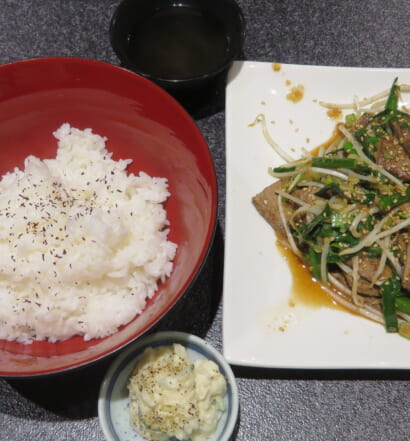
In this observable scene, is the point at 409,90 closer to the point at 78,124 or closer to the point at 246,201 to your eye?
the point at 246,201

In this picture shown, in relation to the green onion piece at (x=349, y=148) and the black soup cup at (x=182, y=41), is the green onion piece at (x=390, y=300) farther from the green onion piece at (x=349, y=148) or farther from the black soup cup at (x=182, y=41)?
the black soup cup at (x=182, y=41)

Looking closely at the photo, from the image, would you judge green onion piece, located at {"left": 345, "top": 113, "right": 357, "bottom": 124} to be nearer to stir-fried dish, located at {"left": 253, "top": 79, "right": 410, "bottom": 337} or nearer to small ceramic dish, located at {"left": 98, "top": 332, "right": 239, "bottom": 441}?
stir-fried dish, located at {"left": 253, "top": 79, "right": 410, "bottom": 337}

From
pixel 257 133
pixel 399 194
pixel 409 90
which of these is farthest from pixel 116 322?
pixel 409 90

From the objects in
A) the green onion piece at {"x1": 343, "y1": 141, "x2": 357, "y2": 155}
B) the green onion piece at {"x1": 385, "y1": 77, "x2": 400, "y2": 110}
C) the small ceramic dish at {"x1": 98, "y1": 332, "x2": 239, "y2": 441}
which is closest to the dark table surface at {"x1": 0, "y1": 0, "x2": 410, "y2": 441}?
the small ceramic dish at {"x1": 98, "y1": 332, "x2": 239, "y2": 441}

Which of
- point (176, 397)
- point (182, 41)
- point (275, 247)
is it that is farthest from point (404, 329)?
point (182, 41)

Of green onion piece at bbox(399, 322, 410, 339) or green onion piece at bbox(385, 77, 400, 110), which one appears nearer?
green onion piece at bbox(399, 322, 410, 339)

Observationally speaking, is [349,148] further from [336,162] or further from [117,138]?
[117,138]

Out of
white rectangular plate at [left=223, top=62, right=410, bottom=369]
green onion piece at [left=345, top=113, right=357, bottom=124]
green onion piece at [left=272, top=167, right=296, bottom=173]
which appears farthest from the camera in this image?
green onion piece at [left=345, top=113, right=357, bottom=124]
